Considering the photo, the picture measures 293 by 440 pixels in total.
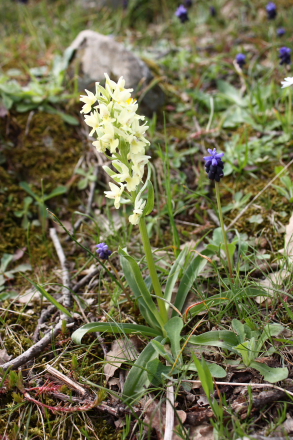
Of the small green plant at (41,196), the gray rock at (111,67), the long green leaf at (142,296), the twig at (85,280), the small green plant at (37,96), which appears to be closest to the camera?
the long green leaf at (142,296)

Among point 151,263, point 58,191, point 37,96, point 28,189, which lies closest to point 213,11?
point 37,96

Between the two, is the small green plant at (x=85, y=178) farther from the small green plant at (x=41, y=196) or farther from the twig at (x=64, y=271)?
the twig at (x=64, y=271)

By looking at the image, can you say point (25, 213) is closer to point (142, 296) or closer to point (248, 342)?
point (142, 296)

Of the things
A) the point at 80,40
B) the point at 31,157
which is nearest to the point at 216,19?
the point at 80,40

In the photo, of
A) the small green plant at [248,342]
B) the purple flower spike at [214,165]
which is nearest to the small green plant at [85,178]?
the purple flower spike at [214,165]

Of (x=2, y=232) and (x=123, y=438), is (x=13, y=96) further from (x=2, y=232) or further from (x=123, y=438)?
(x=123, y=438)
